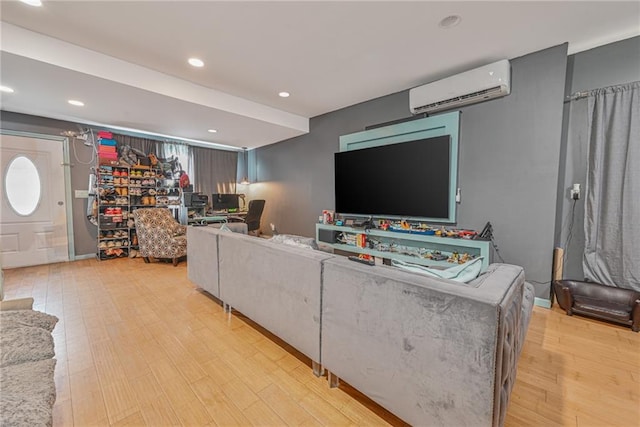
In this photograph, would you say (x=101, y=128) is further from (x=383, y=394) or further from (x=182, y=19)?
(x=383, y=394)

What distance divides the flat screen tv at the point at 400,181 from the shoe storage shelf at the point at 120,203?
3796 mm

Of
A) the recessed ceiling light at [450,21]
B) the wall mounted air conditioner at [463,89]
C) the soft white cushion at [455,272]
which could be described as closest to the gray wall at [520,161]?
the wall mounted air conditioner at [463,89]

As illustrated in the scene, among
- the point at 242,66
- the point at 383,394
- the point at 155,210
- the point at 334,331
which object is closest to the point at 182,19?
the point at 242,66

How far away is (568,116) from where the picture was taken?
2527 millimetres

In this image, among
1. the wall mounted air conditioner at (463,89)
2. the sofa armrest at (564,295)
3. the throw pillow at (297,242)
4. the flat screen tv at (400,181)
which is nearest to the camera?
the throw pillow at (297,242)

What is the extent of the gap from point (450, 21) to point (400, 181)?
1.74m

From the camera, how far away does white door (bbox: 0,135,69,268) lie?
3773 mm

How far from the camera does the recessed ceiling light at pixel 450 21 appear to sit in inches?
78.6

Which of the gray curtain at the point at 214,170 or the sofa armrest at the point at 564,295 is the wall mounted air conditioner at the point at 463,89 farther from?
the gray curtain at the point at 214,170

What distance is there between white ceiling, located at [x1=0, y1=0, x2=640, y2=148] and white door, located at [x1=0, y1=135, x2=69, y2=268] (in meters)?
0.72

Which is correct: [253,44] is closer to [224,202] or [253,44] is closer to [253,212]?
[253,212]

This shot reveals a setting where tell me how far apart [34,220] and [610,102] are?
754 cm

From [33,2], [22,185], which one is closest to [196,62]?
[33,2]

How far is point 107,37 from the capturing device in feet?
7.39
